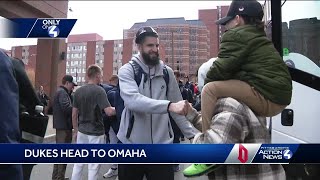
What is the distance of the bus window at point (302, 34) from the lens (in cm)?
250

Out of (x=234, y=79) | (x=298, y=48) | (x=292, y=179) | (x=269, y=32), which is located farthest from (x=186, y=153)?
(x=298, y=48)

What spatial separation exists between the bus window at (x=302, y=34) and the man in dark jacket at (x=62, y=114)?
1.40 meters

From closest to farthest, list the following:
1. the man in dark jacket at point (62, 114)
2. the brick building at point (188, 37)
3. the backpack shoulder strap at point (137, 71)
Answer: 1. the brick building at point (188, 37)
2. the man in dark jacket at point (62, 114)
3. the backpack shoulder strap at point (137, 71)

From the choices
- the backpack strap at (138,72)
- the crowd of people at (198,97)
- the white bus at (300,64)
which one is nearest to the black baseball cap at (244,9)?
the crowd of people at (198,97)

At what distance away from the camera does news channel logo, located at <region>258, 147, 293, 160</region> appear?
1945 mm

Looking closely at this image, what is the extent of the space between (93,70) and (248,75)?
861 millimetres

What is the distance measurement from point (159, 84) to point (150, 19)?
431 mm

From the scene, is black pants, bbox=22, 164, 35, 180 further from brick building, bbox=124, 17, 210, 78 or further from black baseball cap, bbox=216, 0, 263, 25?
black baseball cap, bbox=216, 0, 263, 25

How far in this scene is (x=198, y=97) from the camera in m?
2.02

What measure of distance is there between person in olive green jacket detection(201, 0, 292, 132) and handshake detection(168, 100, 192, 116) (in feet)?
0.51

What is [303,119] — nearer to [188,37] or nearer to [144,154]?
[188,37]

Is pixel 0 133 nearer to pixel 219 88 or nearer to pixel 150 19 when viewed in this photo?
pixel 150 19

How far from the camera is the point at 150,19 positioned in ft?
7.10

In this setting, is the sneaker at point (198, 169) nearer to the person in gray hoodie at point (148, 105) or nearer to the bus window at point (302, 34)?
the person in gray hoodie at point (148, 105)
